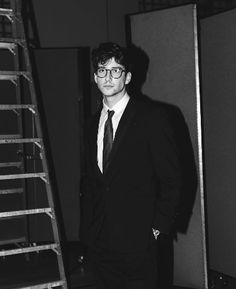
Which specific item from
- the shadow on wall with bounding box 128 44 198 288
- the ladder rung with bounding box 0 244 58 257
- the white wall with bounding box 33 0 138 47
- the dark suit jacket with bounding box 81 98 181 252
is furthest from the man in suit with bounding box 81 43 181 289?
the white wall with bounding box 33 0 138 47

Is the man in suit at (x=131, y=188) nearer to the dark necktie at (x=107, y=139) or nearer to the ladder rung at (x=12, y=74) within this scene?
the dark necktie at (x=107, y=139)

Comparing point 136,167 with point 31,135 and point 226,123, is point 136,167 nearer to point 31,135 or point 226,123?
point 226,123

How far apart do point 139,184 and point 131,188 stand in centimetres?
4

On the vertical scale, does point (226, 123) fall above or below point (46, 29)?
below

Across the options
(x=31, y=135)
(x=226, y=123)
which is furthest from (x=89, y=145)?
(x=31, y=135)

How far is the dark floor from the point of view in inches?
139

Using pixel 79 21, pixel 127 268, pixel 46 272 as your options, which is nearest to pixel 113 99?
pixel 127 268

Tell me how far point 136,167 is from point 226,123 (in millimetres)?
1454

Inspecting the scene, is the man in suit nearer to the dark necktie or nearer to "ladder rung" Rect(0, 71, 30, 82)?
the dark necktie

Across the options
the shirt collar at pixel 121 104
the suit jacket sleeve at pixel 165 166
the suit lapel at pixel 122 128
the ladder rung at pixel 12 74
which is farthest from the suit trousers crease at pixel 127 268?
the ladder rung at pixel 12 74

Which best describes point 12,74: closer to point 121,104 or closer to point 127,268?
point 121,104

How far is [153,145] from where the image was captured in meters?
2.04

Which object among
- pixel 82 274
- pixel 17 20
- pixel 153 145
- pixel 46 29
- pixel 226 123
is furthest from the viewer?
pixel 46 29

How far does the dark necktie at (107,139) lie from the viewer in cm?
213
